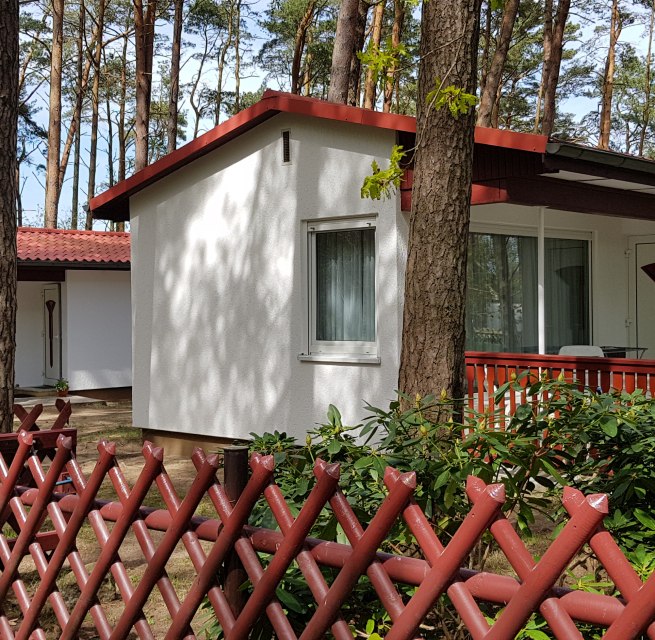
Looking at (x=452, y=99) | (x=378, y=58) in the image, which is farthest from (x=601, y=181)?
(x=452, y=99)

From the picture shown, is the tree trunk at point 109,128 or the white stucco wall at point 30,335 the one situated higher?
the tree trunk at point 109,128

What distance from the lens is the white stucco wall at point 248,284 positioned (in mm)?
10039

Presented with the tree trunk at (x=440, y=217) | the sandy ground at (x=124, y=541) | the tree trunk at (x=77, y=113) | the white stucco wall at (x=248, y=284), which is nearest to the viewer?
the tree trunk at (x=440, y=217)

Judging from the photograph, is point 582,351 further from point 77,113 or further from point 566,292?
point 77,113

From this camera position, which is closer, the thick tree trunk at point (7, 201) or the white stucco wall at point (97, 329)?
the thick tree trunk at point (7, 201)

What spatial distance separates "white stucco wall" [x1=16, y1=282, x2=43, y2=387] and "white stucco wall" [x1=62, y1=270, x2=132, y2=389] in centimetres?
173

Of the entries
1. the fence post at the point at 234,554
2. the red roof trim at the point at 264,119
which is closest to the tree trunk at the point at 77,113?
the red roof trim at the point at 264,119

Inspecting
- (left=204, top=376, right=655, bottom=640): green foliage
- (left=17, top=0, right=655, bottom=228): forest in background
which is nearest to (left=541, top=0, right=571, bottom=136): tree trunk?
(left=17, top=0, right=655, bottom=228): forest in background

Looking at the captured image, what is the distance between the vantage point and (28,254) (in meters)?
19.9

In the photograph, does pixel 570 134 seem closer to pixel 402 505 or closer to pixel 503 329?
pixel 503 329

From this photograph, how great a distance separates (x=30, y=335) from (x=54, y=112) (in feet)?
31.3

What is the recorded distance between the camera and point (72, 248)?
839 inches

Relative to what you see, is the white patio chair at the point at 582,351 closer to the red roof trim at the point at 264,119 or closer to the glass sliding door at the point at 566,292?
the glass sliding door at the point at 566,292

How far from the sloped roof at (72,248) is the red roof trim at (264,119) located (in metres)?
6.62
